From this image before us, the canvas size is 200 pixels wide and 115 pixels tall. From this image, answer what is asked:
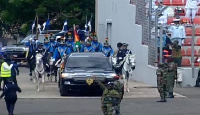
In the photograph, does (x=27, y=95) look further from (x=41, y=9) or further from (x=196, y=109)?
(x=41, y=9)

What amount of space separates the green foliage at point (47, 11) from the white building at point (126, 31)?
5794 mm

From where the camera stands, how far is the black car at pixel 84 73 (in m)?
23.8

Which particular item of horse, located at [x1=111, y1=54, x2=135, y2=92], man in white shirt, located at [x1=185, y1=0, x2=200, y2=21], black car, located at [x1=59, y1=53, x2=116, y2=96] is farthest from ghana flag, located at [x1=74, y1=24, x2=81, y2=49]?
black car, located at [x1=59, y1=53, x2=116, y2=96]

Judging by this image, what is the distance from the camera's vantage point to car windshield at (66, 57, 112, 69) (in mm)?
25016

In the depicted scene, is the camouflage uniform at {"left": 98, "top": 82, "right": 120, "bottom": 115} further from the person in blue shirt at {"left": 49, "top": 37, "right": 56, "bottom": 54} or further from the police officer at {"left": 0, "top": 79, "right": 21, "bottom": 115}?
the person in blue shirt at {"left": 49, "top": 37, "right": 56, "bottom": 54}

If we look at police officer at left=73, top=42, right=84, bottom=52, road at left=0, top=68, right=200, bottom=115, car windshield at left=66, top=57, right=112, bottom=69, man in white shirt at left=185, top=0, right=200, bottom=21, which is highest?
man in white shirt at left=185, top=0, right=200, bottom=21

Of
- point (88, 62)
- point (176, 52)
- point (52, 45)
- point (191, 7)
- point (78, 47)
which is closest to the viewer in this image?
point (88, 62)

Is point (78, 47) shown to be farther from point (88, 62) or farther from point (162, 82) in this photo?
point (162, 82)

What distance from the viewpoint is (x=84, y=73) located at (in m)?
24.0

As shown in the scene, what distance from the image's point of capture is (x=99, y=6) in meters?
43.8

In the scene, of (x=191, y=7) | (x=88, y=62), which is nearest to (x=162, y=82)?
(x=88, y=62)

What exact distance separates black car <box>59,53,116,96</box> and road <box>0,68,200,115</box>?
0.41 meters

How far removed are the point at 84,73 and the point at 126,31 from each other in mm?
12506

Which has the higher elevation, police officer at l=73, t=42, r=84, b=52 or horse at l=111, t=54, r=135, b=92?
police officer at l=73, t=42, r=84, b=52
